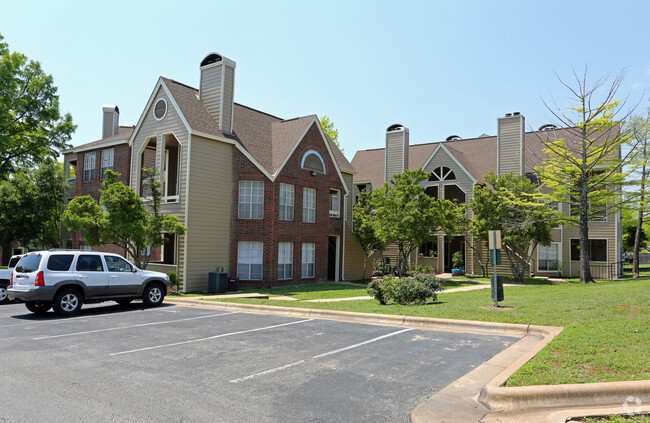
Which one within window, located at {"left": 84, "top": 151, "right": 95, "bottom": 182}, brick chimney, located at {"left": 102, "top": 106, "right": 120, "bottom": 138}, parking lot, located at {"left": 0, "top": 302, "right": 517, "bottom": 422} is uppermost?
brick chimney, located at {"left": 102, "top": 106, "right": 120, "bottom": 138}

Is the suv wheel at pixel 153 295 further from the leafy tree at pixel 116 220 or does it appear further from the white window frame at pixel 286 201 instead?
the white window frame at pixel 286 201

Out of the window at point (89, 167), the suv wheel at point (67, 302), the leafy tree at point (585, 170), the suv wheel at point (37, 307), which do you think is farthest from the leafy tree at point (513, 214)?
the window at point (89, 167)

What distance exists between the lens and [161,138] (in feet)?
76.2

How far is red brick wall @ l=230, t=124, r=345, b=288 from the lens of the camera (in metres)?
23.4

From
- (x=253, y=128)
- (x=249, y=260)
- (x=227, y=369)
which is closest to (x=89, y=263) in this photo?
(x=227, y=369)

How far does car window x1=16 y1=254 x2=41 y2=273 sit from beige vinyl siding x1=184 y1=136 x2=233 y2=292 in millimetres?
7873

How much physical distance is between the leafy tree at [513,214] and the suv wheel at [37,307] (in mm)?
21865

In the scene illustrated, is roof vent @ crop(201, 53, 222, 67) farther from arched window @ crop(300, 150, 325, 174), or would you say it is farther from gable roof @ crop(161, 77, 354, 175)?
arched window @ crop(300, 150, 325, 174)

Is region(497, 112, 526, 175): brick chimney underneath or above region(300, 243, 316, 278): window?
above

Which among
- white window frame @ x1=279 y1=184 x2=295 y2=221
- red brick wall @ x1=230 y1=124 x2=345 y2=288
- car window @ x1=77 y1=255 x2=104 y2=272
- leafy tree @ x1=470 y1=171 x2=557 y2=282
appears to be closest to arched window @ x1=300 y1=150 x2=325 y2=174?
red brick wall @ x1=230 y1=124 x2=345 y2=288

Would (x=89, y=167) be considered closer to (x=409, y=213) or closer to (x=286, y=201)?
(x=286, y=201)

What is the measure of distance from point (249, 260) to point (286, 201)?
11.9 feet

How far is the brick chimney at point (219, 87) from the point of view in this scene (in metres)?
23.8

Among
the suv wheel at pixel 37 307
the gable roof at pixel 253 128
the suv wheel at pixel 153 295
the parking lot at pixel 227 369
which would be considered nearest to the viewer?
the parking lot at pixel 227 369
